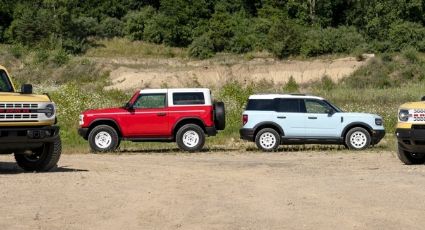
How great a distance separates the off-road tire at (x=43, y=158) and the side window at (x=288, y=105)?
1025 centimetres

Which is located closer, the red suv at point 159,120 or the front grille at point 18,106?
the front grille at point 18,106

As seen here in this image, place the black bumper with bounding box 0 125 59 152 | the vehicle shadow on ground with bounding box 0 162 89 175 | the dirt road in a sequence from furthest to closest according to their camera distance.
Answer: the vehicle shadow on ground with bounding box 0 162 89 175 < the black bumper with bounding box 0 125 59 152 < the dirt road

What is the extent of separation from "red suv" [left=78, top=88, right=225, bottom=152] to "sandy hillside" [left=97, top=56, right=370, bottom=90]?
37.8m

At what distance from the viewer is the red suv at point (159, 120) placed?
24.8 meters

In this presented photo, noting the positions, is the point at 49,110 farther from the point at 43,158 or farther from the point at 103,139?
the point at 103,139

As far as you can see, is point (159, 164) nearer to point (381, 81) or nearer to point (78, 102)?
point (78, 102)

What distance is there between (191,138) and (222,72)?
43895mm

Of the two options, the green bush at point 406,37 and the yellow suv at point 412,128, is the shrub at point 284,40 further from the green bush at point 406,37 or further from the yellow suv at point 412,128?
the yellow suv at point 412,128

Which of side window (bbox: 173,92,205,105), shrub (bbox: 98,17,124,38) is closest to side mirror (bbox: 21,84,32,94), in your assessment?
side window (bbox: 173,92,205,105)

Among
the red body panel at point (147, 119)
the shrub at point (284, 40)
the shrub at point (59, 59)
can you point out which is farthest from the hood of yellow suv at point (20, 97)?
the shrub at point (284, 40)

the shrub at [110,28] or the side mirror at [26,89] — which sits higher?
the shrub at [110,28]

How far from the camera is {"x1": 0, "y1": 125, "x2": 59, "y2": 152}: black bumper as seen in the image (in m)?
15.1

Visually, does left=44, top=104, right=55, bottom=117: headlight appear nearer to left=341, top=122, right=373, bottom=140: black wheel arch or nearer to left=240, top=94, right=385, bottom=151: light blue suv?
left=240, top=94, right=385, bottom=151: light blue suv

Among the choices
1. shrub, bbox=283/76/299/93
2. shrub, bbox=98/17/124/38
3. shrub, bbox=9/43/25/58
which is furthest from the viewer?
shrub, bbox=98/17/124/38
